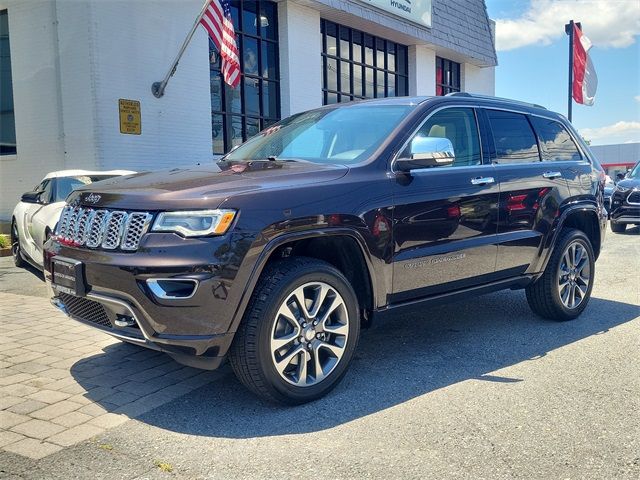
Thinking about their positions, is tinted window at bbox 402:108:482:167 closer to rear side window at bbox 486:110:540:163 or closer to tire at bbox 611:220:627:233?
rear side window at bbox 486:110:540:163

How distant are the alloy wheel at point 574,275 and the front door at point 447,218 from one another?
1125 millimetres

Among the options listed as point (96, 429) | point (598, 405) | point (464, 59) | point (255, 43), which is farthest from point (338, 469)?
point (464, 59)

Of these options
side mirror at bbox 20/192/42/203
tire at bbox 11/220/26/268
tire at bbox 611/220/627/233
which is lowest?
tire at bbox 611/220/627/233

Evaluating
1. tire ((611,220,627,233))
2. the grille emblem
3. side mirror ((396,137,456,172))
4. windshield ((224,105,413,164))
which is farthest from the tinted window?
tire ((611,220,627,233))

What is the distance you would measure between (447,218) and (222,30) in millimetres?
8888

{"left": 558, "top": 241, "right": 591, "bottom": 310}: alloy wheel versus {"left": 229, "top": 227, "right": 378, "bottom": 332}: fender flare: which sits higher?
{"left": 229, "top": 227, "right": 378, "bottom": 332}: fender flare

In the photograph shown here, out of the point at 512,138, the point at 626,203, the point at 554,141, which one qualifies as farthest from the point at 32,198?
the point at 626,203

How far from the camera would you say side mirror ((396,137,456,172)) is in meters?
3.96

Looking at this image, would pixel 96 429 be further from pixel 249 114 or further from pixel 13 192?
pixel 249 114

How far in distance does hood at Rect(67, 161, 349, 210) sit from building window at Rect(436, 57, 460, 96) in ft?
62.8

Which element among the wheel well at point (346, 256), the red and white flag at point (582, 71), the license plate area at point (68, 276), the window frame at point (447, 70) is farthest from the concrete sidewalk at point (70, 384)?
the window frame at point (447, 70)

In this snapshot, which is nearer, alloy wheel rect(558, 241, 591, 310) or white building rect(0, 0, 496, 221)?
alloy wheel rect(558, 241, 591, 310)

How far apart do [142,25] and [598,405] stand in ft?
37.1

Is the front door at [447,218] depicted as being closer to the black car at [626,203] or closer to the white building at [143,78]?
the white building at [143,78]
